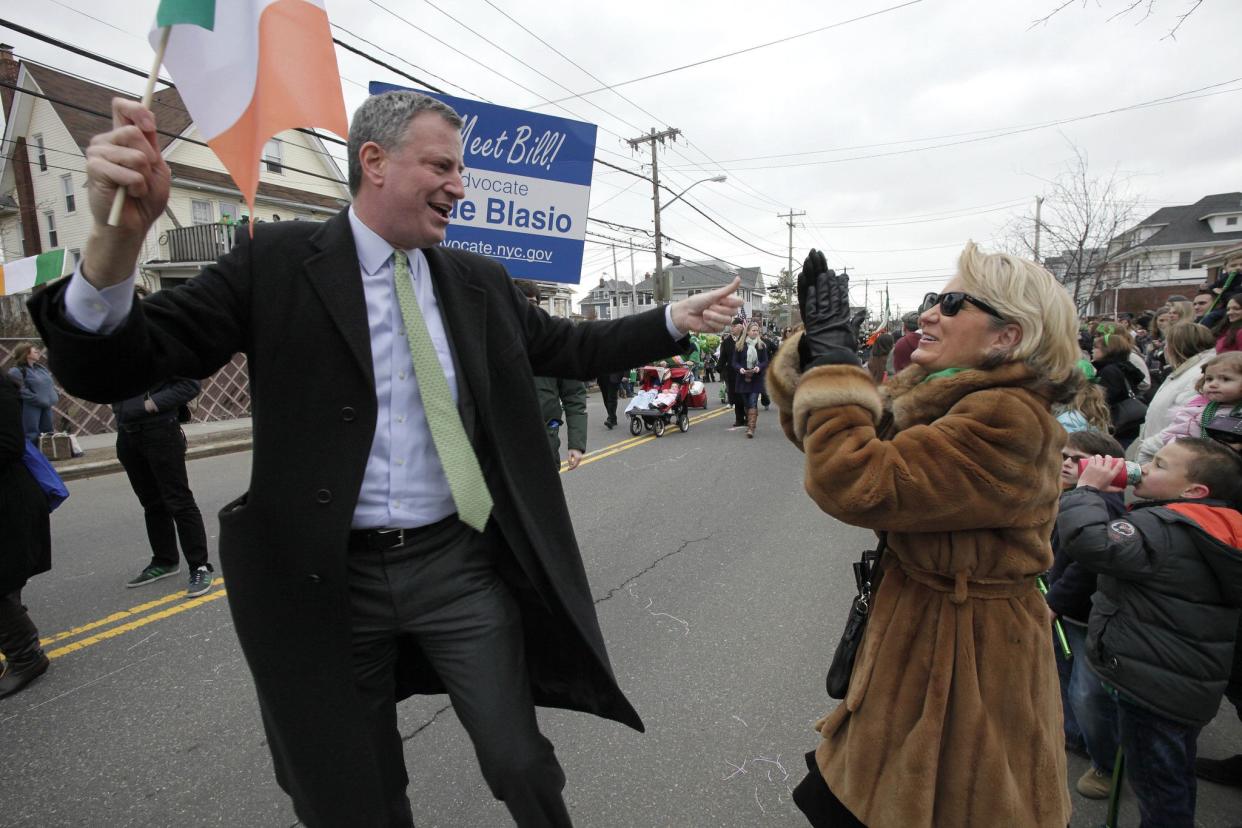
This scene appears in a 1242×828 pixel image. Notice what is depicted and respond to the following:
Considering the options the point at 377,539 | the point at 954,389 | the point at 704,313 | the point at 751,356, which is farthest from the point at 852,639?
the point at 751,356

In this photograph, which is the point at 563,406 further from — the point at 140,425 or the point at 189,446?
the point at 189,446

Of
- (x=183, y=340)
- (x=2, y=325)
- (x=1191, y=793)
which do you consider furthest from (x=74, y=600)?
(x=2, y=325)

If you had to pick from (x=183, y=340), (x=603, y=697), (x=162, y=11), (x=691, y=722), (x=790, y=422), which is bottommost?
(x=691, y=722)

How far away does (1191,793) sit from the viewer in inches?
79.8

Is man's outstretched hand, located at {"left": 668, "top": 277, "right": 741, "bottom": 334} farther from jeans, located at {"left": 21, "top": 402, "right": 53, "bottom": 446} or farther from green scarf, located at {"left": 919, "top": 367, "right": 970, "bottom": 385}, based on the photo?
jeans, located at {"left": 21, "top": 402, "right": 53, "bottom": 446}

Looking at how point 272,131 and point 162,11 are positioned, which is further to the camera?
point 272,131

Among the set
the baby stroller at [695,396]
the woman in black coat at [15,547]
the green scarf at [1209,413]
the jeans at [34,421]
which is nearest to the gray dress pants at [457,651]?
the woman in black coat at [15,547]

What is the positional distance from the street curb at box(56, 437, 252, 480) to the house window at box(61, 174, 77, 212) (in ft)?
60.6

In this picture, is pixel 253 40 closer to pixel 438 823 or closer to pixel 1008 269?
pixel 1008 269

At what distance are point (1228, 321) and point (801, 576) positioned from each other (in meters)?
3.69

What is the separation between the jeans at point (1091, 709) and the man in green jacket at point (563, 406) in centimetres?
288

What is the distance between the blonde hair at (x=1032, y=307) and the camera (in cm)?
149

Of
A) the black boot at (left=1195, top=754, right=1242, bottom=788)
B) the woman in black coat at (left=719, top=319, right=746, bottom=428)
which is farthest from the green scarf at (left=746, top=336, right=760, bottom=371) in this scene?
the black boot at (left=1195, top=754, right=1242, bottom=788)

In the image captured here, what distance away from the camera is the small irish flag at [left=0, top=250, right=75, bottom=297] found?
1234cm
